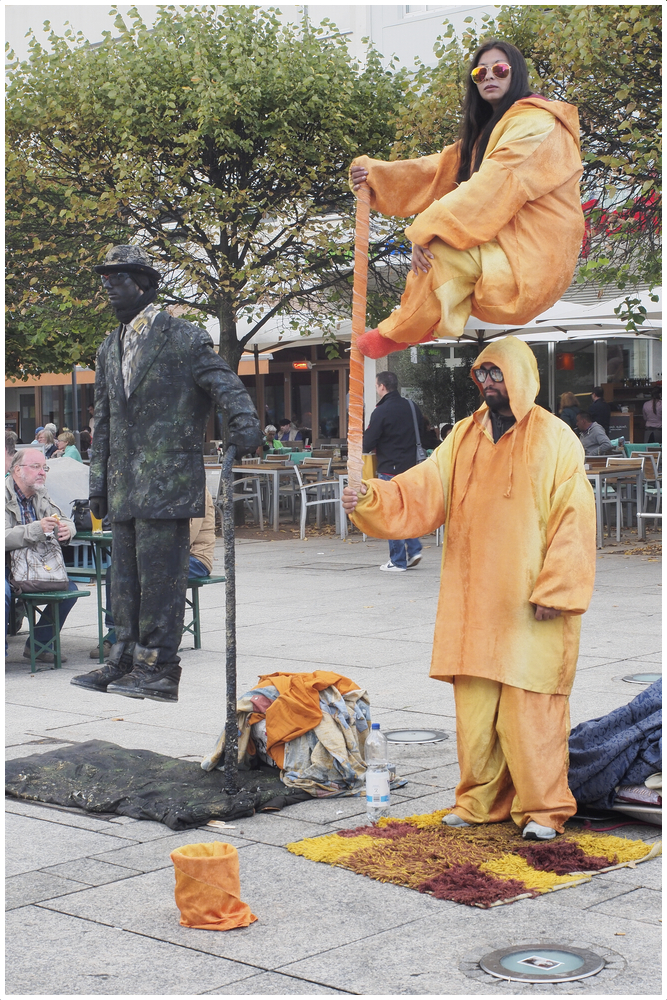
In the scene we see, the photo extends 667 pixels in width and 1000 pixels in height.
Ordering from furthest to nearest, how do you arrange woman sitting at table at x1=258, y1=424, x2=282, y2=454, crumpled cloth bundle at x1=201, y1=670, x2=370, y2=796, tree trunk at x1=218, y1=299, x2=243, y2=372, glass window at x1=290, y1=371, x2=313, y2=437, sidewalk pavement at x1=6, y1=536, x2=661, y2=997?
glass window at x1=290, y1=371, x2=313, y2=437 < woman sitting at table at x1=258, y1=424, x2=282, y2=454 < tree trunk at x1=218, y1=299, x2=243, y2=372 < crumpled cloth bundle at x1=201, y1=670, x2=370, y2=796 < sidewalk pavement at x1=6, y1=536, x2=661, y2=997

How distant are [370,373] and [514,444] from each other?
18.5 m

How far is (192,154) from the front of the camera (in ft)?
48.3

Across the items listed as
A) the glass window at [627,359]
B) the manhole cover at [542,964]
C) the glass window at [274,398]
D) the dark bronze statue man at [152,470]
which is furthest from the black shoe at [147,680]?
the glass window at [274,398]

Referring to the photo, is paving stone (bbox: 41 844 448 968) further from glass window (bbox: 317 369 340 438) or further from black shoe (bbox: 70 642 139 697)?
glass window (bbox: 317 369 340 438)

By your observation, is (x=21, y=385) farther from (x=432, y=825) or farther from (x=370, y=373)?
(x=432, y=825)

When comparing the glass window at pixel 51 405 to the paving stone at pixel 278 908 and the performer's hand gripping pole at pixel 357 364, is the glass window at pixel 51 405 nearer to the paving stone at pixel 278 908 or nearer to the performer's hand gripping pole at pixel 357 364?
the performer's hand gripping pole at pixel 357 364

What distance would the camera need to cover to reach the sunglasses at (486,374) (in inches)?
189

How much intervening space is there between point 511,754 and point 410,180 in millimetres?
2398

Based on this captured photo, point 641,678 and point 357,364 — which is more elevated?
point 357,364

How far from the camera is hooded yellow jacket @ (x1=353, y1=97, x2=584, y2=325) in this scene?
4.45 meters

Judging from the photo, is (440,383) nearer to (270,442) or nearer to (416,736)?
(270,442)

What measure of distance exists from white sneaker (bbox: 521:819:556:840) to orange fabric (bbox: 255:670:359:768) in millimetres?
1217

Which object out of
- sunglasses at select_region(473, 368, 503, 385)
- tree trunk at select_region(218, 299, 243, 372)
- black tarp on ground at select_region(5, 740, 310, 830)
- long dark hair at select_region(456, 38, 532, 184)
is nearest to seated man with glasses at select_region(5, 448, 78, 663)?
black tarp on ground at select_region(5, 740, 310, 830)

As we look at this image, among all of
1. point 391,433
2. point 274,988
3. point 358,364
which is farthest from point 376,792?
point 391,433
